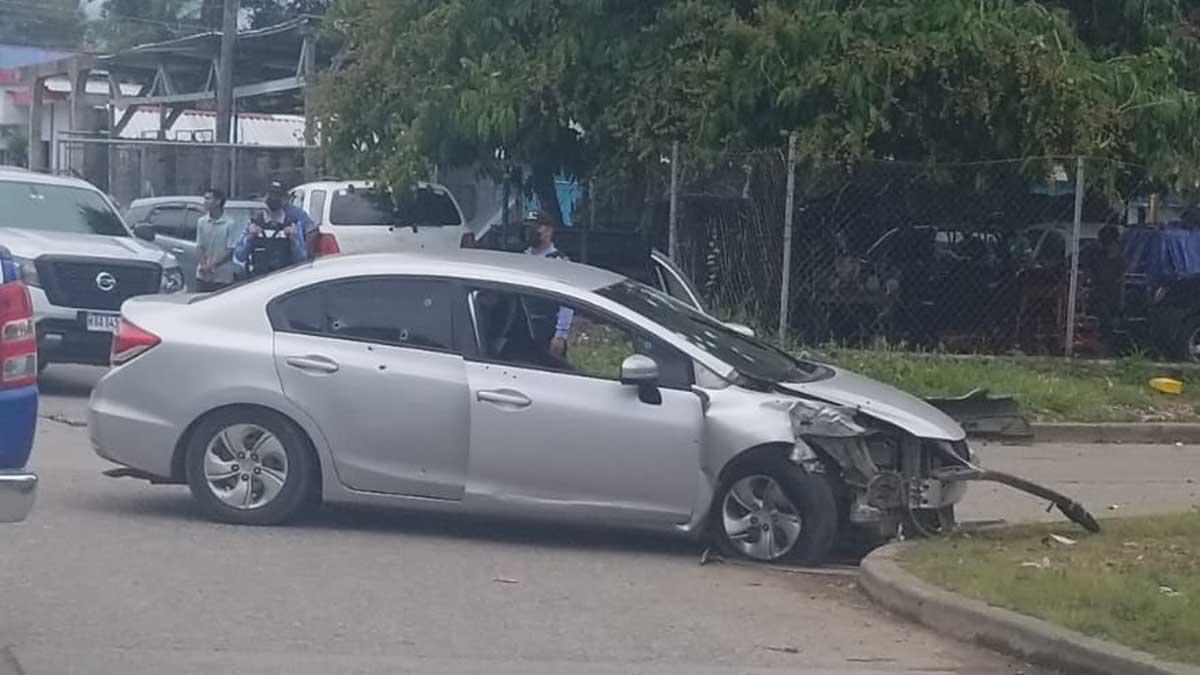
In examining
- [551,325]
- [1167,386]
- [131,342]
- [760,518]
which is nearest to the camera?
[760,518]

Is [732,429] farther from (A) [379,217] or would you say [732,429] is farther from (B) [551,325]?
(A) [379,217]

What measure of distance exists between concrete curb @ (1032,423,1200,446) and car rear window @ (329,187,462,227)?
28.3ft

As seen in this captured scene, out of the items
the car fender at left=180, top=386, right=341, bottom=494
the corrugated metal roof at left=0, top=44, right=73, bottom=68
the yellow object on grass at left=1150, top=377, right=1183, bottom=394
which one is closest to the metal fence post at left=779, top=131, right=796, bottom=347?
the yellow object on grass at left=1150, top=377, right=1183, bottom=394

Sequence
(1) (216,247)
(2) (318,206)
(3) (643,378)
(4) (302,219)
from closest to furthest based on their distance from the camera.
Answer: (3) (643,378) < (1) (216,247) < (4) (302,219) < (2) (318,206)

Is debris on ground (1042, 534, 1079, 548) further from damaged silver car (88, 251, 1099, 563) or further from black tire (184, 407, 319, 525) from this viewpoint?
black tire (184, 407, 319, 525)

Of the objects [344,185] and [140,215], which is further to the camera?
[140,215]

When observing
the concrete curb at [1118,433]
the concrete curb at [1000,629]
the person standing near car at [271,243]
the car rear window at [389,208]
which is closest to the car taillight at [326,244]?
A: the car rear window at [389,208]

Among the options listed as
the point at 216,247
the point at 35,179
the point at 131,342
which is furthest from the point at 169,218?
the point at 131,342

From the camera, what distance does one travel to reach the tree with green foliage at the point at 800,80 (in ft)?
61.6

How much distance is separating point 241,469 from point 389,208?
11969 millimetres

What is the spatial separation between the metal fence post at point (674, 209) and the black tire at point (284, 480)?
9.73 meters

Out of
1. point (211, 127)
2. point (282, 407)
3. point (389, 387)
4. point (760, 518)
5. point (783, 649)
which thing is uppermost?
point (211, 127)

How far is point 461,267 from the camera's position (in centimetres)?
1087

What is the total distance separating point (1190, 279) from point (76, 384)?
10811mm
